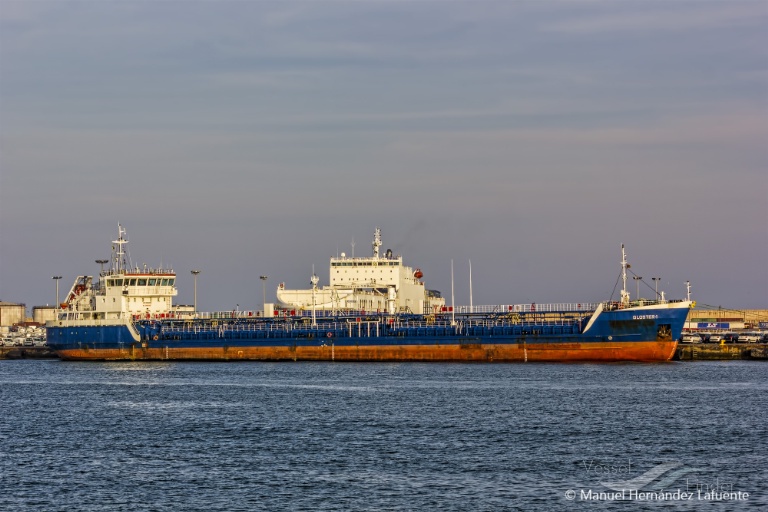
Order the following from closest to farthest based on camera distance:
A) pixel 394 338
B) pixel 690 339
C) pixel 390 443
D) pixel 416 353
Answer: pixel 390 443
pixel 416 353
pixel 394 338
pixel 690 339

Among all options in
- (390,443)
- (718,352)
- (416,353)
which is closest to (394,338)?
(416,353)

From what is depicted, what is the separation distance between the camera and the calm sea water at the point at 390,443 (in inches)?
1166

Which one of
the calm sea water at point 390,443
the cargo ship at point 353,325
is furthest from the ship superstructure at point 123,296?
the calm sea water at point 390,443

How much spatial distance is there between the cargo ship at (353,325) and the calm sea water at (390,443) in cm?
796

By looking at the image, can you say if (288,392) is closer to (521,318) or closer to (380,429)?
(380,429)

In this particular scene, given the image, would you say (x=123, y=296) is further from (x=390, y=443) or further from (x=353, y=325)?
(x=390, y=443)

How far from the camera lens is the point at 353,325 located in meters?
80.6

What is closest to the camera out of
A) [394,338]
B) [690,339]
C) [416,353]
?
[416,353]

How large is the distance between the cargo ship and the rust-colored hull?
0.07 metres

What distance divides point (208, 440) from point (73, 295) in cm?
5735

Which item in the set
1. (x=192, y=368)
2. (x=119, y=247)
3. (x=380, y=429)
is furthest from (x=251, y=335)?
(x=380, y=429)

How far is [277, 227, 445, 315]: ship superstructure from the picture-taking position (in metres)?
91.3

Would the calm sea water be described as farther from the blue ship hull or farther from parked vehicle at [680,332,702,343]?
parked vehicle at [680,332,702,343]

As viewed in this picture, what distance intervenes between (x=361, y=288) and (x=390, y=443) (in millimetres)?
54462
